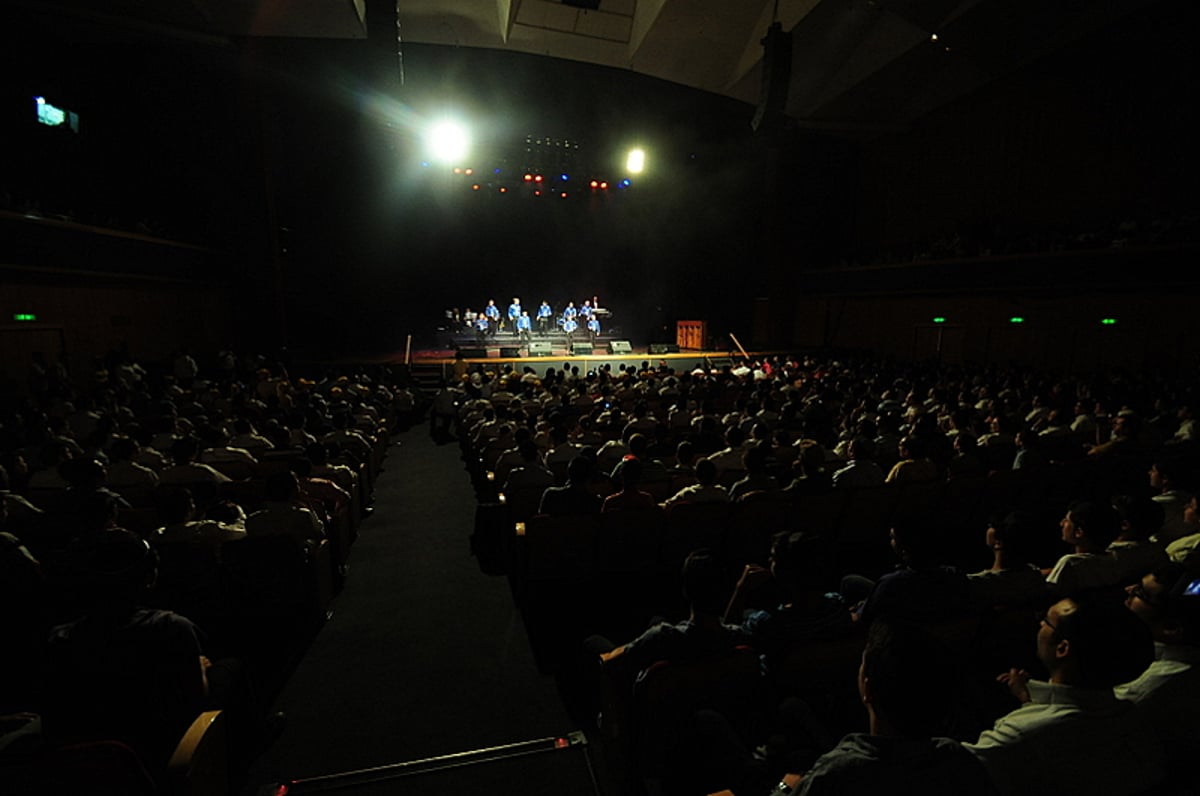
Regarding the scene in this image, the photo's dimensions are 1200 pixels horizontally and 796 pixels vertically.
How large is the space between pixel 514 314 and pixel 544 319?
1147 mm

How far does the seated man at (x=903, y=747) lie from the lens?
48.5 inches

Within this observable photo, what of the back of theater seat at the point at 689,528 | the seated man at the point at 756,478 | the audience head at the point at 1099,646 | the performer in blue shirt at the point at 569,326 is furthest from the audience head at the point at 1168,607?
the performer in blue shirt at the point at 569,326

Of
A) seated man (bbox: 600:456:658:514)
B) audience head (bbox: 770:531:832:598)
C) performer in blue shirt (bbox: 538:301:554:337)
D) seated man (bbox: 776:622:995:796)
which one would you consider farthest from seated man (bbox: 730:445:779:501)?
performer in blue shirt (bbox: 538:301:554:337)

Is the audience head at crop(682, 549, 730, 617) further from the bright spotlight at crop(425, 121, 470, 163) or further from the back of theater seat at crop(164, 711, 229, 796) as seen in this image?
the bright spotlight at crop(425, 121, 470, 163)

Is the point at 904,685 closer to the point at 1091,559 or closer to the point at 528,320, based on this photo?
the point at 1091,559

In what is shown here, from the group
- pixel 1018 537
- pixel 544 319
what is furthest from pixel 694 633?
pixel 544 319

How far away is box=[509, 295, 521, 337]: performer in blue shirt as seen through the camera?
59.2 feet

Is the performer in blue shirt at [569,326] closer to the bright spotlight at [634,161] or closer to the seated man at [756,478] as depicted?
the bright spotlight at [634,161]

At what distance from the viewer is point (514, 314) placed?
18094mm

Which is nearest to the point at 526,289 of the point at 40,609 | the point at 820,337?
the point at 820,337

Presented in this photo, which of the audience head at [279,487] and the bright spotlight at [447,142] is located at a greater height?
the bright spotlight at [447,142]

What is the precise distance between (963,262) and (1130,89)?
462cm

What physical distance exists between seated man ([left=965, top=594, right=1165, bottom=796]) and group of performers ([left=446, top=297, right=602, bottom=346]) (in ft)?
52.6

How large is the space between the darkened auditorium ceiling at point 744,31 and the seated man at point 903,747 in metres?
13.1
